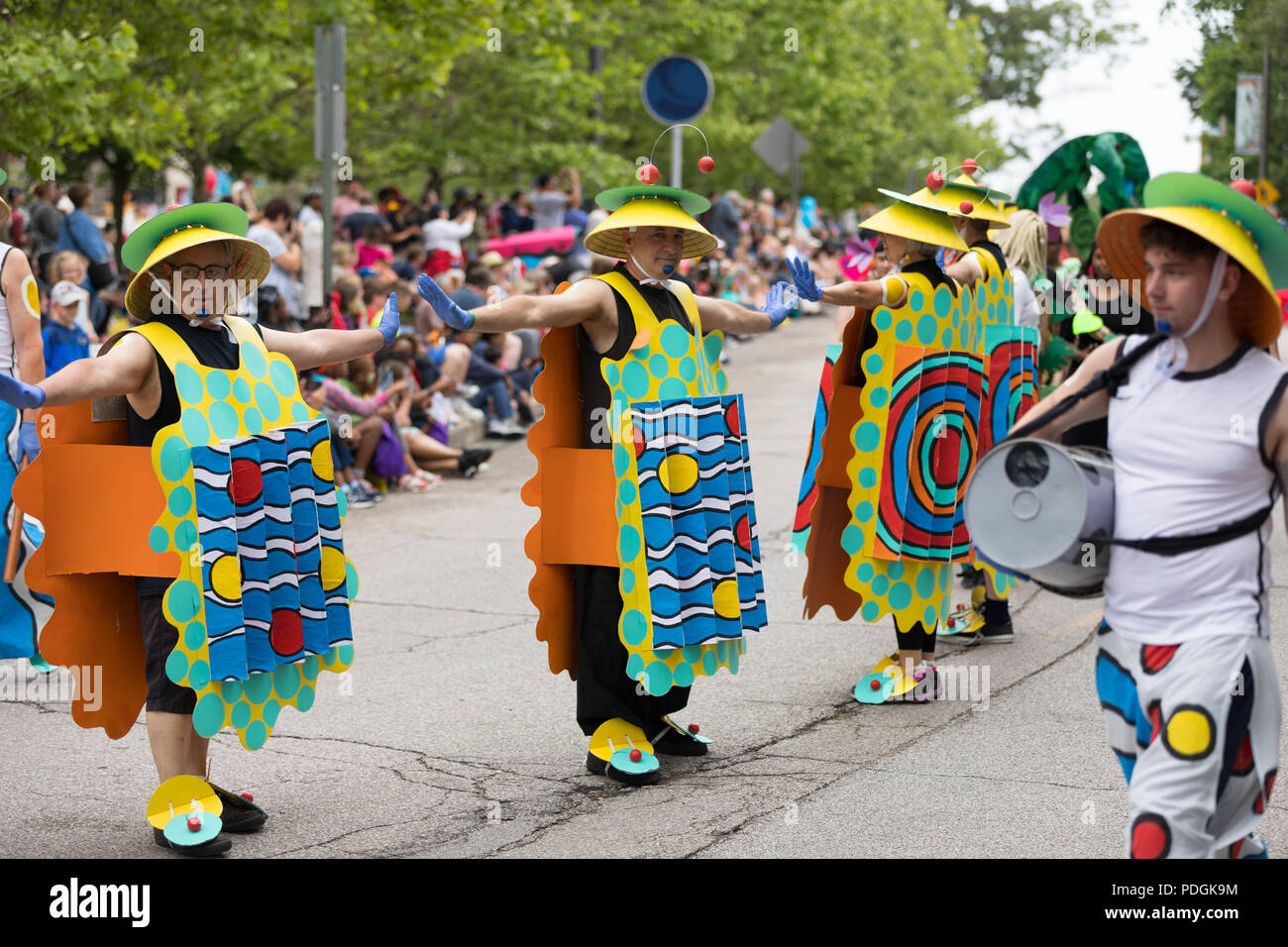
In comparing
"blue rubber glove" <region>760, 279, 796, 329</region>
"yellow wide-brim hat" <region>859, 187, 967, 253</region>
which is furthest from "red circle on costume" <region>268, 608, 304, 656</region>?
"yellow wide-brim hat" <region>859, 187, 967, 253</region>

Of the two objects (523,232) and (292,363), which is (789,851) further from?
(523,232)

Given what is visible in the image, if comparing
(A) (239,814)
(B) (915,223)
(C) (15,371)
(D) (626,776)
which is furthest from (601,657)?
(C) (15,371)

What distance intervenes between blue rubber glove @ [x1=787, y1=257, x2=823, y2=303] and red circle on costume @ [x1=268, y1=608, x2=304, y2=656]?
2.10 metres

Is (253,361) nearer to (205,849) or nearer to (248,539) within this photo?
(248,539)

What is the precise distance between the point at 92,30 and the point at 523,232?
9.48m

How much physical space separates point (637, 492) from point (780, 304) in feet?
3.76

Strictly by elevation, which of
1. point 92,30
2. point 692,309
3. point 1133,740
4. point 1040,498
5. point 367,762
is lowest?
point 367,762

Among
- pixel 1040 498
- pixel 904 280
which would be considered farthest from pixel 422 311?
pixel 1040 498

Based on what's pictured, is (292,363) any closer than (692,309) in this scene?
Yes

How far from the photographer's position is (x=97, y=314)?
1361 cm

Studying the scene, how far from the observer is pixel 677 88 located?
13.6 metres

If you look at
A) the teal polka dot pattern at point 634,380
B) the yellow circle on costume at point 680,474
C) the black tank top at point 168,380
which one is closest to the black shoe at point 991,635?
the yellow circle on costume at point 680,474

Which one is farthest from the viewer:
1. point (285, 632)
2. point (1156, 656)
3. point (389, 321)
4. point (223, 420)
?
point (389, 321)

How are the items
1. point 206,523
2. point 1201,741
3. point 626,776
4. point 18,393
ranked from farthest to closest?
point 626,776 → point 206,523 → point 18,393 → point 1201,741
